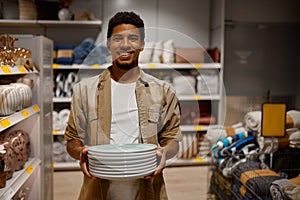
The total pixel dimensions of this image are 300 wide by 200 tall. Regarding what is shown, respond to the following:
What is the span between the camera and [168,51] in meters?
0.75

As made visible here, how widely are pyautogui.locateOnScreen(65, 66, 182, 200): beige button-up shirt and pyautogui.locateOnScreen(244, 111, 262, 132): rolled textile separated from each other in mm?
961

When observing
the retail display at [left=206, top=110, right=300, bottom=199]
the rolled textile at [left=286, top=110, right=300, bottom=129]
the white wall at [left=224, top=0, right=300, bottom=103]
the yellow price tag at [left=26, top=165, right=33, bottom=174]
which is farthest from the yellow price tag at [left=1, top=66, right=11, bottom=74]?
the white wall at [left=224, top=0, right=300, bottom=103]

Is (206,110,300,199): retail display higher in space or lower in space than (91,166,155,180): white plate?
lower

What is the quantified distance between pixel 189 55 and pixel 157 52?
0.09 metres

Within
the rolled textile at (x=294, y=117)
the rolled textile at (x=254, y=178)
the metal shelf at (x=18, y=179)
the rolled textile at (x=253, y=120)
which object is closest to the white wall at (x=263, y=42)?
the rolled textile at (x=253, y=120)

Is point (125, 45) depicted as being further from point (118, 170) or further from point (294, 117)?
point (294, 117)

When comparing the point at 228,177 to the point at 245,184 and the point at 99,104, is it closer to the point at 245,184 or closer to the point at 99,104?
the point at 245,184

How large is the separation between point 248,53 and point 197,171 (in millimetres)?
1838

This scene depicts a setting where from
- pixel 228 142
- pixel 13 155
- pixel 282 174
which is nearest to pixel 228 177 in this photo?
pixel 228 142

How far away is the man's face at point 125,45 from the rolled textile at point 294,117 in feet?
2.74

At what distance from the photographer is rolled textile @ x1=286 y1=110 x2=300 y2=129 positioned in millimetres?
1290

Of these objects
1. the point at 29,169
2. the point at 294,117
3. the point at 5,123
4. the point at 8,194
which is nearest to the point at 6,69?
the point at 5,123

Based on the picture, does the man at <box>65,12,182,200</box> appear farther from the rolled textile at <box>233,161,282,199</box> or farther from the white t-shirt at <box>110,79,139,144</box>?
the rolled textile at <box>233,161,282,199</box>

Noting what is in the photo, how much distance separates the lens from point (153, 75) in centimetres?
72
